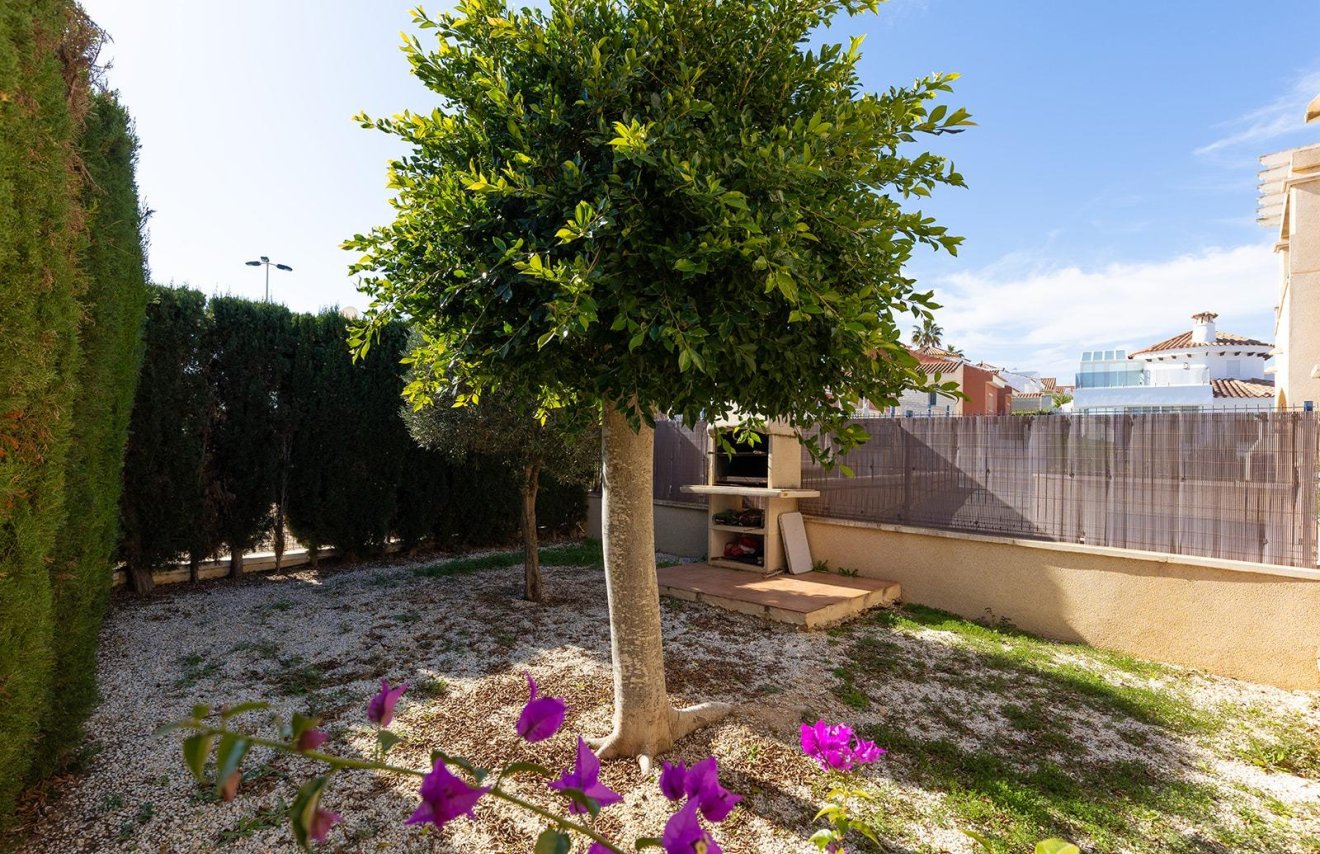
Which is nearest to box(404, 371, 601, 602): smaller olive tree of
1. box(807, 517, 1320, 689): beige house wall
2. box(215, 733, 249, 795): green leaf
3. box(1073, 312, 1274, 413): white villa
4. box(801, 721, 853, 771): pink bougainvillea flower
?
box(807, 517, 1320, 689): beige house wall

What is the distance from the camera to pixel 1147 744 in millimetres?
4344

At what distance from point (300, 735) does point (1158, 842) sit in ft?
14.4

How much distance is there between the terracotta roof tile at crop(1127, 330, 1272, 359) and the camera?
32406 mm

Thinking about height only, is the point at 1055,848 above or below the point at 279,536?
above

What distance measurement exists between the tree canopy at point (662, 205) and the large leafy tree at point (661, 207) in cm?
1

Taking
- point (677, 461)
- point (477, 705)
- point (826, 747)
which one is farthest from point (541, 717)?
point (677, 461)

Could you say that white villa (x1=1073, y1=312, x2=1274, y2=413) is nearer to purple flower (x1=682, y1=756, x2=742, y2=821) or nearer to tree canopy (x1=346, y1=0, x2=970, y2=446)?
tree canopy (x1=346, y1=0, x2=970, y2=446)

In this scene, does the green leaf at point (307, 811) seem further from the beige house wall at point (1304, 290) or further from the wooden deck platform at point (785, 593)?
the beige house wall at point (1304, 290)

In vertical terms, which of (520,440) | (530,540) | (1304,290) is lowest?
(530,540)

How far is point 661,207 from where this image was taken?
282 cm

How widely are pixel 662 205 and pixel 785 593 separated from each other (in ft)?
18.1

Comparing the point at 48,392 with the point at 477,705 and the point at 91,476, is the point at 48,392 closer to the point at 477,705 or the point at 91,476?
the point at 91,476

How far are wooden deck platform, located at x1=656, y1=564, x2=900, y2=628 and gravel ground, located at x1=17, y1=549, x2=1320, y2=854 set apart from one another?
0.25m

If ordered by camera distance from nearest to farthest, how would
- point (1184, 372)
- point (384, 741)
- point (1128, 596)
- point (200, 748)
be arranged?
1. point (200, 748)
2. point (384, 741)
3. point (1128, 596)
4. point (1184, 372)
